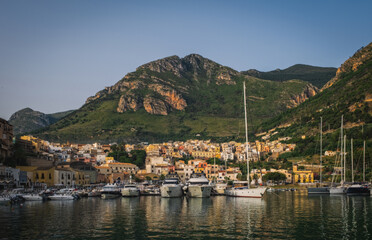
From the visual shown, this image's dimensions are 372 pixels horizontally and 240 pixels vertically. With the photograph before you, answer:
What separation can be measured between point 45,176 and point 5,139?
53.8 ft

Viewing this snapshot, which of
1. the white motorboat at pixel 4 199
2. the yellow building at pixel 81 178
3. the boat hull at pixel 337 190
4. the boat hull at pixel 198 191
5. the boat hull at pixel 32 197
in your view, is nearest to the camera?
the white motorboat at pixel 4 199

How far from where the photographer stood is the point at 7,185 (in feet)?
261

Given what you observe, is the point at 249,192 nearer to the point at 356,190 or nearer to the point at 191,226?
the point at 356,190

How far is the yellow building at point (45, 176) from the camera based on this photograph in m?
95.2

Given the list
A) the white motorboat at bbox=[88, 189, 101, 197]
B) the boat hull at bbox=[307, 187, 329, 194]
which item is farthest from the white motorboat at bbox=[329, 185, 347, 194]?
the white motorboat at bbox=[88, 189, 101, 197]

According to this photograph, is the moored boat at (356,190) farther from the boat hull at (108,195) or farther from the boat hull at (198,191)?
the boat hull at (108,195)

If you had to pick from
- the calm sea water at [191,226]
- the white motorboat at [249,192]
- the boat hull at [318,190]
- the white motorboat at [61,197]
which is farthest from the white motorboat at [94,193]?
the boat hull at [318,190]

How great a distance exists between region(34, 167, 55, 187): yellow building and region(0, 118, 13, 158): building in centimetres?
925

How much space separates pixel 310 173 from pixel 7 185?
9589 centimetres

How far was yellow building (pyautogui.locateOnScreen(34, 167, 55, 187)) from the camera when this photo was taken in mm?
95250

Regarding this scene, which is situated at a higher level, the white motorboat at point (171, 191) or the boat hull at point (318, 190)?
the white motorboat at point (171, 191)

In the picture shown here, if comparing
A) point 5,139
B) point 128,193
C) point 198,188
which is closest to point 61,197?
point 128,193

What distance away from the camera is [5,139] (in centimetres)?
10219

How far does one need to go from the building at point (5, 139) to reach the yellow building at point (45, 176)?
925 cm
